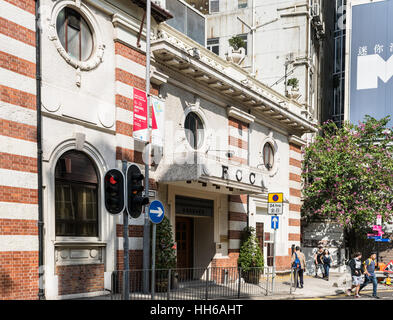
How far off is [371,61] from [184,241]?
31.4m

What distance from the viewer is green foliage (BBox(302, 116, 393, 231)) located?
2833 centimetres

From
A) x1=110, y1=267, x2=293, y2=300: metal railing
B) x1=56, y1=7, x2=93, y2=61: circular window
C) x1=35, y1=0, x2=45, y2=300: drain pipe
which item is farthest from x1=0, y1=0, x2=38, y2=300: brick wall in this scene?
x1=110, y1=267, x2=293, y2=300: metal railing

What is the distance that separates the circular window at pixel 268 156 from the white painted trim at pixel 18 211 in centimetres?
1398

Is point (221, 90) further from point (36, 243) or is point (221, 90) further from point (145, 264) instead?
point (36, 243)

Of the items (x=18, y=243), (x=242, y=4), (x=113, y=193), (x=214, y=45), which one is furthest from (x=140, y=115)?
(x=242, y=4)

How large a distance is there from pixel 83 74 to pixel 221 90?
7458 millimetres

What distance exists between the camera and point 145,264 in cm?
1535

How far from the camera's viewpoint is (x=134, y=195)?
10.6 m

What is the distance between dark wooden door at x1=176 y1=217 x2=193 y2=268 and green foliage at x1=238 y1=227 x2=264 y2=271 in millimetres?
2263

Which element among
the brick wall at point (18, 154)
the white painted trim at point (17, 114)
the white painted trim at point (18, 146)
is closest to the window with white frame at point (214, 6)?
the brick wall at point (18, 154)

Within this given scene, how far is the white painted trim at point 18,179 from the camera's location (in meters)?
11.6

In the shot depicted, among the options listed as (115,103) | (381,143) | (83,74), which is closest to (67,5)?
(83,74)

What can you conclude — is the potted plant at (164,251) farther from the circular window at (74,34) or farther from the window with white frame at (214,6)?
the window with white frame at (214,6)

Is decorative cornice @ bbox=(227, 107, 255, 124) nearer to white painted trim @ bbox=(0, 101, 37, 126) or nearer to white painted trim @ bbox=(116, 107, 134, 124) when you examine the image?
white painted trim @ bbox=(116, 107, 134, 124)
